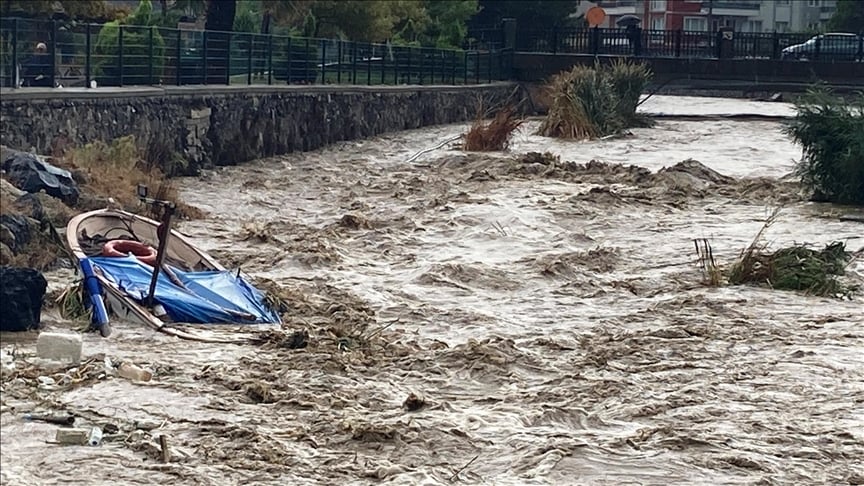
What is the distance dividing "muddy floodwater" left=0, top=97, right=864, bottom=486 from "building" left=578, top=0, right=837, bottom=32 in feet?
248

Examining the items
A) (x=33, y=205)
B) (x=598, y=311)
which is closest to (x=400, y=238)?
(x=598, y=311)

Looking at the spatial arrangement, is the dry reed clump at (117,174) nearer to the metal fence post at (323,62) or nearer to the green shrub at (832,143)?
the green shrub at (832,143)

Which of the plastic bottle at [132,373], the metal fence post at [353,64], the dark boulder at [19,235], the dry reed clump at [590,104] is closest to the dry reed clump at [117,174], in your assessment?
the dark boulder at [19,235]

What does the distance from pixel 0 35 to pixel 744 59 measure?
34885 millimetres

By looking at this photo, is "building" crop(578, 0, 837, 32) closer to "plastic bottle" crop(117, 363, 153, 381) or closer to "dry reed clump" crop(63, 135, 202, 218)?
"dry reed clump" crop(63, 135, 202, 218)

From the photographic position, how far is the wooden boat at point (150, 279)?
1224cm

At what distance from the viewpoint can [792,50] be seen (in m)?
50.0

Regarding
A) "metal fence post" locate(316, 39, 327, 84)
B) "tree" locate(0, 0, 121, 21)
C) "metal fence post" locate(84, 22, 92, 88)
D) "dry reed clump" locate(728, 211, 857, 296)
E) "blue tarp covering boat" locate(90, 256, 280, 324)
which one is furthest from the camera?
"metal fence post" locate(316, 39, 327, 84)

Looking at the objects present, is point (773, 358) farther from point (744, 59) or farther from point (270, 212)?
point (744, 59)

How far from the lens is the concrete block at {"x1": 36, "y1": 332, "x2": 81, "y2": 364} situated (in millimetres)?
9453

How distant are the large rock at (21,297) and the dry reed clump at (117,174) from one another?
526 centimetres

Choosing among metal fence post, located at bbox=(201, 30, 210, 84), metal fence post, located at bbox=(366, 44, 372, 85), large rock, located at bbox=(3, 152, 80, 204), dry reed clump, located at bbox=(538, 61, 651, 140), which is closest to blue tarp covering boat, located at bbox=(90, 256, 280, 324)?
large rock, located at bbox=(3, 152, 80, 204)

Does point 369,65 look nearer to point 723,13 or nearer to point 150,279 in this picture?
point 150,279

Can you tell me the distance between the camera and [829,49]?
49719mm
